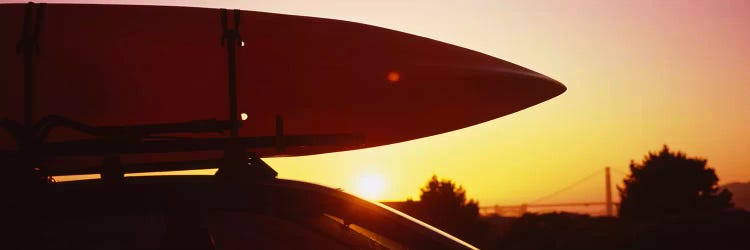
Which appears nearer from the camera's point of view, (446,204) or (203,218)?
(203,218)

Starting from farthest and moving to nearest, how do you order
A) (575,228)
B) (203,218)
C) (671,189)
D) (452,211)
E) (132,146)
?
(671,189)
(452,211)
(575,228)
(132,146)
(203,218)

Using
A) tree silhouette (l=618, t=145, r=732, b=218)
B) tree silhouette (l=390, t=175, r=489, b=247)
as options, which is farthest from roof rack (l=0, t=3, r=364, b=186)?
tree silhouette (l=618, t=145, r=732, b=218)

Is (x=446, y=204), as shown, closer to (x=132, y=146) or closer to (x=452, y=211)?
(x=452, y=211)

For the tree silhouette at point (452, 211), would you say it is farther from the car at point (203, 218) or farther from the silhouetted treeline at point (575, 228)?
the car at point (203, 218)

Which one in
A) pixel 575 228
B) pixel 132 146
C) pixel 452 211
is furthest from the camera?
pixel 452 211

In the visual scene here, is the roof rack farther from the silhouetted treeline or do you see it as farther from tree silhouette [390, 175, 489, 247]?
tree silhouette [390, 175, 489, 247]

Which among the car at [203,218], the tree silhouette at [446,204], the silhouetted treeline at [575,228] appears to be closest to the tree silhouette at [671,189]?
the silhouetted treeline at [575,228]

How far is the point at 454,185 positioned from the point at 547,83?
20.9 metres

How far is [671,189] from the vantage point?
1809 inches

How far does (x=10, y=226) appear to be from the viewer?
8.21 ft

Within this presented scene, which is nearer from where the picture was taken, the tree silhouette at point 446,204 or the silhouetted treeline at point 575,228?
the silhouetted treeline at point 575,228

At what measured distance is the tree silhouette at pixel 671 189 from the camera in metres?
44.6

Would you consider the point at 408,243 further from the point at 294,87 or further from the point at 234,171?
the point at 294,87

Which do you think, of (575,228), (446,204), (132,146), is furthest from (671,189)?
(132,146)
